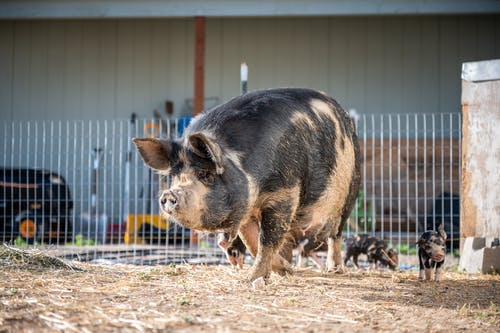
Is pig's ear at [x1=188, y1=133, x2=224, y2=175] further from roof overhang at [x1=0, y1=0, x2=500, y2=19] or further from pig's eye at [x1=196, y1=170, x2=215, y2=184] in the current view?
roof overhang at [x1=0, y1=0, x2=500, y2=19]

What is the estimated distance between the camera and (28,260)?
647 cm

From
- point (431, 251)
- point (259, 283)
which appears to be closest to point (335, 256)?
point (431, 251)

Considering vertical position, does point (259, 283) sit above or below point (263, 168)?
below

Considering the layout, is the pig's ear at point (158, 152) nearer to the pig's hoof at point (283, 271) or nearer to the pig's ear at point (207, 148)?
the pig's ear at point (207, 148)

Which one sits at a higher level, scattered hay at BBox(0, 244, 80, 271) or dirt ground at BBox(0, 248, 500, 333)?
scattered hay at BBox(0, 244, 80, 271)

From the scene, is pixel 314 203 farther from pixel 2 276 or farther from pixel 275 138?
pixel 2 276

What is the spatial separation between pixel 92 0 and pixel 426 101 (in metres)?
6.84

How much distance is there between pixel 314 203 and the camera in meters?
6.18

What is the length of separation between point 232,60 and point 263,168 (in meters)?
10.9

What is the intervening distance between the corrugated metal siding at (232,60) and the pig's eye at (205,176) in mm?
10979

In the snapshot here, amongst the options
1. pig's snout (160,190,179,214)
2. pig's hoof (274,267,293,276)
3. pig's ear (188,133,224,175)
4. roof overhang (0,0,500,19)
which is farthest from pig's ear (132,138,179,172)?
roof overhang (0,0,500,19)

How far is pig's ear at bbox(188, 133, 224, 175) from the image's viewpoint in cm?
498

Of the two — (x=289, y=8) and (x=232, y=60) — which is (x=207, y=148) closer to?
(x=289, y=8)

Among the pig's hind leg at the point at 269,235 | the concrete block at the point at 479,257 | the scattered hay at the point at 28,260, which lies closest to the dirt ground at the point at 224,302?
the scattered hay at the point at 28,260
